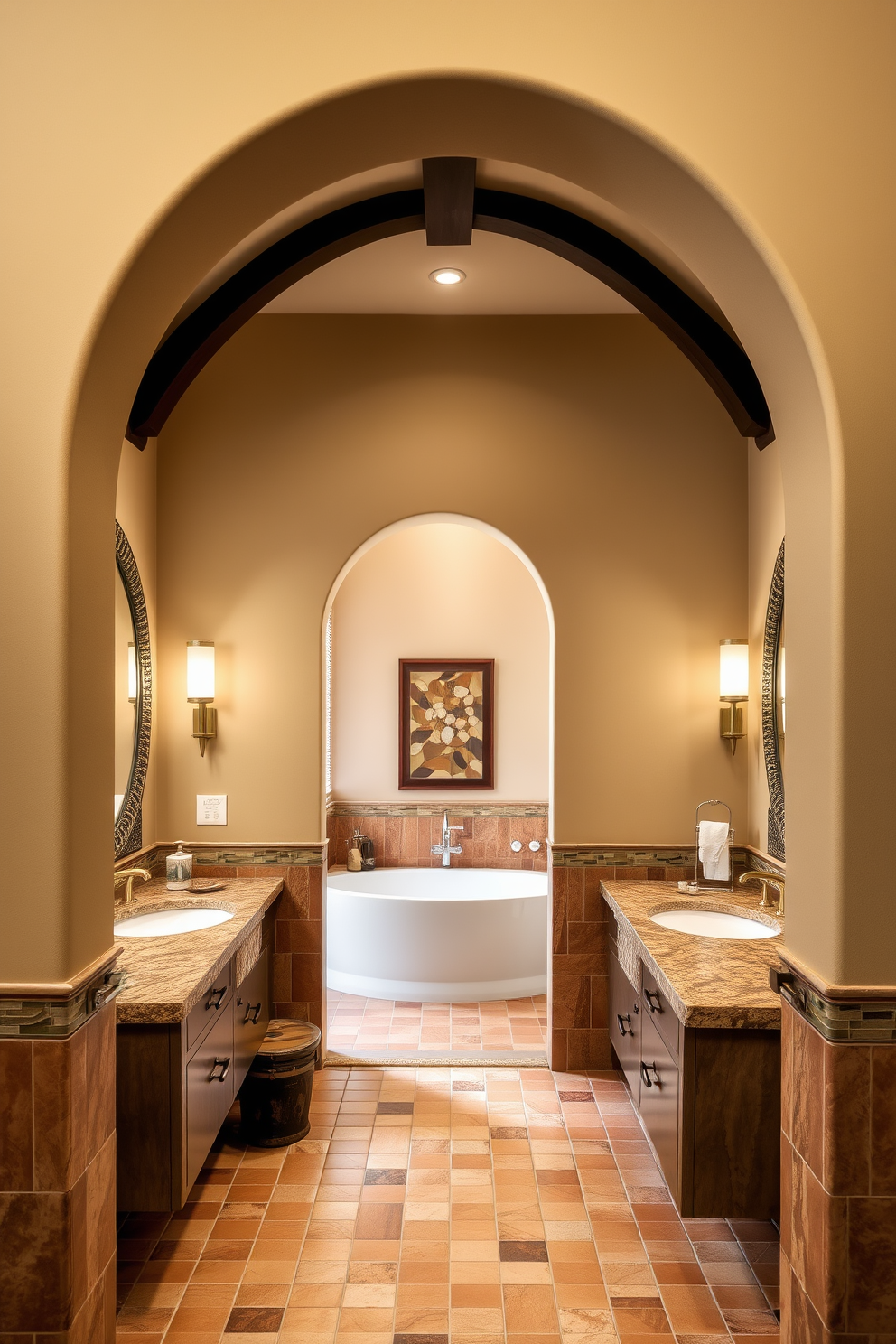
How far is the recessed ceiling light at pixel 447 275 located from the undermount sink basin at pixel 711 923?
230 cm

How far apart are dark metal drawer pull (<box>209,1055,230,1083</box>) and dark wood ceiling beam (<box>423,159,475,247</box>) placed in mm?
2463

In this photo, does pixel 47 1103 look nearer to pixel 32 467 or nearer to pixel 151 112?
pixel 32 467

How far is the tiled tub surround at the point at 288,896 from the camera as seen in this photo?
365 cm

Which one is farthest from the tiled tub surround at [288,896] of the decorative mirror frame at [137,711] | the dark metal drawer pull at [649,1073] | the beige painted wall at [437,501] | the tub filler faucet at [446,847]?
the tub filler faucet at [446,847]

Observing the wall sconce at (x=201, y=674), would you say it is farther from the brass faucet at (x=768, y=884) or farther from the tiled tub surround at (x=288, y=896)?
the brass faucet at (x=768, y=884)

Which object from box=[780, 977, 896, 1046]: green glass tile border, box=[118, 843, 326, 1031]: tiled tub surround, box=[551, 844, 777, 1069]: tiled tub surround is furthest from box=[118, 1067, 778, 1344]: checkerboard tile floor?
box=[780, 977, 896, 1046]: green glass tile border

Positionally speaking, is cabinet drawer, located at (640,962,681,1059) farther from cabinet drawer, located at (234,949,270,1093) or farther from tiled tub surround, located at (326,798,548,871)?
tiled tub surround, located at (326,798,548,871)

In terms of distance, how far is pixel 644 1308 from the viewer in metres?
2.23

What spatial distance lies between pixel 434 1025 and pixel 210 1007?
1.94 metres

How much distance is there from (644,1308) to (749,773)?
1920mm

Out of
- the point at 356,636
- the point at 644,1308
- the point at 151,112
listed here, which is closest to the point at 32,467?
the point at 151,112

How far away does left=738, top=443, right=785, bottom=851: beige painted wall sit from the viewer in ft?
11.1

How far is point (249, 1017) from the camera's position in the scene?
3062 millimetres

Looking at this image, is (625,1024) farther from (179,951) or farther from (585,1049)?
(179,951)
